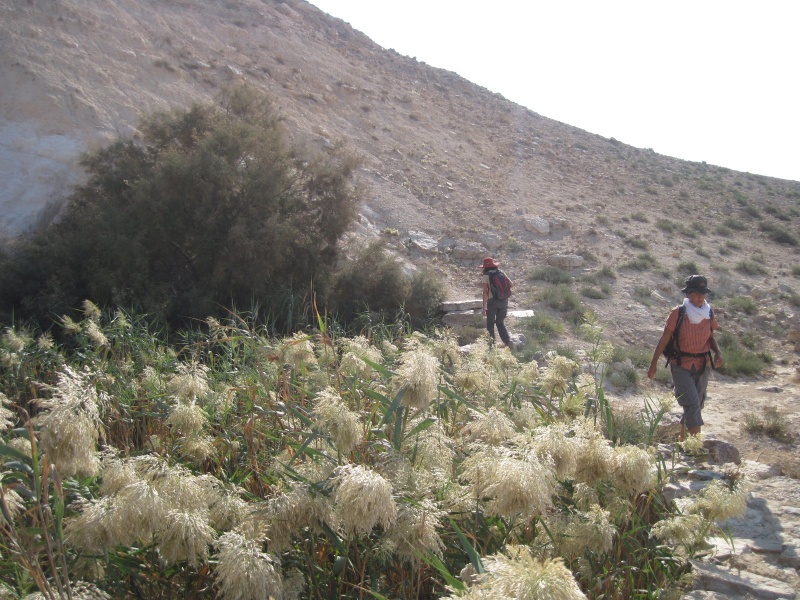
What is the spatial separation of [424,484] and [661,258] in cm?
1823

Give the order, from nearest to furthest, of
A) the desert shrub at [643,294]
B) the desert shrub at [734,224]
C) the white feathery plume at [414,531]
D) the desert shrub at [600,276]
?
1. the white feathery plume at [414,531]
2. the desert shrub at [643,294]
3. the desert shrub at [600,276]
4. the desert shrub at [734,224]

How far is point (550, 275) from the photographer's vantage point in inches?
615

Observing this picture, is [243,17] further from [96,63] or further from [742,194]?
[742,194]

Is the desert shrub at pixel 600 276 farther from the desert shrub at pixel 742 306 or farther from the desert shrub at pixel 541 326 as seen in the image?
the desert shrub at pixel 541 326

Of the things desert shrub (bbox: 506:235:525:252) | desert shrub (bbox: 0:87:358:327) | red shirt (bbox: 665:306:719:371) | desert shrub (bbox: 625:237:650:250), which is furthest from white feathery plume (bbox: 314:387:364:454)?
desert shrub (bbox: 625:237:650:250)

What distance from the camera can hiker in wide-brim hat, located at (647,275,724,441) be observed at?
17.6 ft

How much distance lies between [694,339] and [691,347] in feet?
0.25

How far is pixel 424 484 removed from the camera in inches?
82.7

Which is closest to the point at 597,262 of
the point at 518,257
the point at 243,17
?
the point at 518,257

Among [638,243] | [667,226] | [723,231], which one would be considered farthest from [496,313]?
[723,231]

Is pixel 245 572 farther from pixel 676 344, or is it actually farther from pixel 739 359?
pixel 739 359

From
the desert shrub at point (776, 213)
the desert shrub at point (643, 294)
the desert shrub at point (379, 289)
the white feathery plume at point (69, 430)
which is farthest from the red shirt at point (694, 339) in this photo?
the desert shrub at point (776, 213)

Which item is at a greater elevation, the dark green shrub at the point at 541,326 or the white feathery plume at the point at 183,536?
the white feathery plume at the point at 183,536

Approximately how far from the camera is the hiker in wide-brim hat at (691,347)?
17.6 ft
